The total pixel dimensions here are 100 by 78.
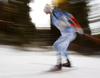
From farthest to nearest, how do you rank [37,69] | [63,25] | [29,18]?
[29,18], [37,69], [63,25]

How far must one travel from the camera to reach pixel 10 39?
944 centimetres

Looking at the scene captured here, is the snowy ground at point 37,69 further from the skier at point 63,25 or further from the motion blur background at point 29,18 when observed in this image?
the motion blur background at point 29,18

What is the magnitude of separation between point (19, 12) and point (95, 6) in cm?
563

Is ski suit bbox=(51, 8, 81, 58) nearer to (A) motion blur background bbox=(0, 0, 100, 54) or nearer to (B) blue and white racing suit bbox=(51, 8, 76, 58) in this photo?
(B) blue and white racing suit bbox=(51, 8, 76, 58)

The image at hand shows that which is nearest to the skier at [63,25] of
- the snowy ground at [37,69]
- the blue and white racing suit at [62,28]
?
the blue and white racing suit at [62,28]

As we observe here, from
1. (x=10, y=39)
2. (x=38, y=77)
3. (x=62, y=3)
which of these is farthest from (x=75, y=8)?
(x=38, y=77)

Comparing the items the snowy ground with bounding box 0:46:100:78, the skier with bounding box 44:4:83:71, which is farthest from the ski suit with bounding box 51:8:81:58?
the snowy ground with bounding box 0:46:100:78

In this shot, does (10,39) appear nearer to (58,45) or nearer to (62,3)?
(62,3)

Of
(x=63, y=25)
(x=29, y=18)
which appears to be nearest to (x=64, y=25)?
(x=63, y=25)

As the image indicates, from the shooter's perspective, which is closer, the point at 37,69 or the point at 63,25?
the point at 63,25

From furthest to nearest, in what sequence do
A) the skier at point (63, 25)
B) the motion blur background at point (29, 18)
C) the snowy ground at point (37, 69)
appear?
the motion blur background at point (29, 18), the skier at point (63, 25), the snowy ground at point (37, 69)

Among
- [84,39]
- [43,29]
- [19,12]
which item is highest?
[19,12]

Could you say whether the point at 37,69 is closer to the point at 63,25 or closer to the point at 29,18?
the point at 63,25

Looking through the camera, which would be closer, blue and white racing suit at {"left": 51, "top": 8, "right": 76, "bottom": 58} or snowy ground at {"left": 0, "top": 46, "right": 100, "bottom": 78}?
snowy ground at {"left": 0, "top": 46, "right": 100, "bottom": 78}
